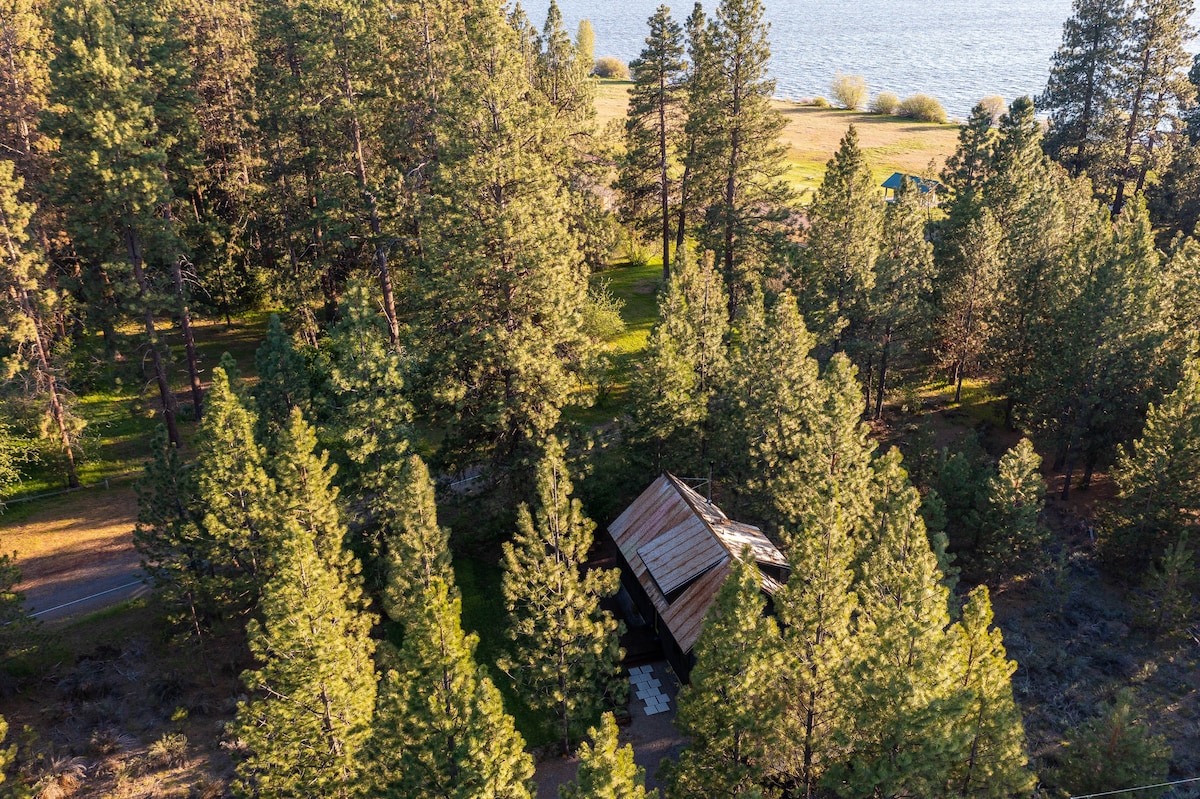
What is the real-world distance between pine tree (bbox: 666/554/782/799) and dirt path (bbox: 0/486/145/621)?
21.0 m

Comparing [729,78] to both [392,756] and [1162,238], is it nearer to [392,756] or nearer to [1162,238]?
[1162,238]

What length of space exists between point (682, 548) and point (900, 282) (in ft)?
65.2

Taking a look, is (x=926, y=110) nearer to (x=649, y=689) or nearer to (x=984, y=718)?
(x=649, y=689)

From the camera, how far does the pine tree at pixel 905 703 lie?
17.8 meters

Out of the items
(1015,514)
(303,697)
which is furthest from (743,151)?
(303,697)

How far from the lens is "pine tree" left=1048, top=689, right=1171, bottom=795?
2150 cm

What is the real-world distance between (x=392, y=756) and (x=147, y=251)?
2775cm

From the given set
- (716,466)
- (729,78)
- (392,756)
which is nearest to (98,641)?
(392,756)

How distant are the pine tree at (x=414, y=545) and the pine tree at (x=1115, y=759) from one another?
1828 cm

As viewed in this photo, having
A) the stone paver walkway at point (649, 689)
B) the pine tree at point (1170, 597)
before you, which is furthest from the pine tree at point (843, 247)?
the stone paver walkway at point (649, 689)

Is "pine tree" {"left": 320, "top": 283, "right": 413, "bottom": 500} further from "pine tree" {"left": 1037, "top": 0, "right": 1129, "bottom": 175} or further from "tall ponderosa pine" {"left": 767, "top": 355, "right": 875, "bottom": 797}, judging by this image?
"pine tree" {"left": 1037, "top": 0, "right": 1129, "bottom": 175}

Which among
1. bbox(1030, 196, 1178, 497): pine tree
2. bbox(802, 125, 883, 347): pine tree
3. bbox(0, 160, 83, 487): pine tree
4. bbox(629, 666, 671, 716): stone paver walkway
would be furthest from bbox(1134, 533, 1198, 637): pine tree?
bbox(0, 160, 83, 487): pine tree

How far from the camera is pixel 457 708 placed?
1850cm

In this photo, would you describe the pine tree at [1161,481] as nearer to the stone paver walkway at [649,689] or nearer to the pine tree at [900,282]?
the pine tree at [900,282]
